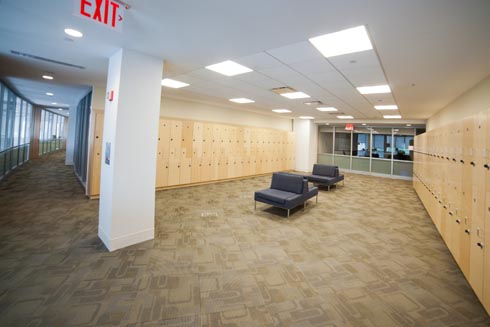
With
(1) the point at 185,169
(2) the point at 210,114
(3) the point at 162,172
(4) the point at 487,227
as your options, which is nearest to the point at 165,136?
(3) the point at 162,172

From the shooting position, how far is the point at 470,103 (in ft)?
15.3

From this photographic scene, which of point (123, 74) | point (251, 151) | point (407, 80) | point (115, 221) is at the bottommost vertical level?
point (115, 221)

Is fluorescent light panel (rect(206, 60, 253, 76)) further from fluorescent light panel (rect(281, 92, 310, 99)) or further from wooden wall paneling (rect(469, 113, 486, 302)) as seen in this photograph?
wooden wall paneling (rect(469, 113, 486, 302))

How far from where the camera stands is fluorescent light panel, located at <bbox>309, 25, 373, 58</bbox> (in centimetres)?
261

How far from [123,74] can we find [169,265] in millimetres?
2687

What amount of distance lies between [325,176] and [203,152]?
447cm

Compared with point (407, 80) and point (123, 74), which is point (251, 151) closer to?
point (407, 80)

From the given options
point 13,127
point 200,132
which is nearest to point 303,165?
point 200,132

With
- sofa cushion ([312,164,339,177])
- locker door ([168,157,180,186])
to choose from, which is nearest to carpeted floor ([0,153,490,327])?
locker door ([168,157,180,186])

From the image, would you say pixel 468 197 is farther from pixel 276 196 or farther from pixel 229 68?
pixel 229 68

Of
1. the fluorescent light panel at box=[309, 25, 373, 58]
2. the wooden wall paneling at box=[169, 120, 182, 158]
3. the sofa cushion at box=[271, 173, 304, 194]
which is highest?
the fluorescent light panel at box=[309, 25, 373, 58]

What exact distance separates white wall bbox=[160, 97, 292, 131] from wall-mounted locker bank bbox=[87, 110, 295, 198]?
52 centimetres

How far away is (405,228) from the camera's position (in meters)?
4.34

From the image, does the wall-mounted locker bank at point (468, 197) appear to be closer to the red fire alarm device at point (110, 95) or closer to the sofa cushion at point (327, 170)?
the sofa cushion at point (327, 170)
